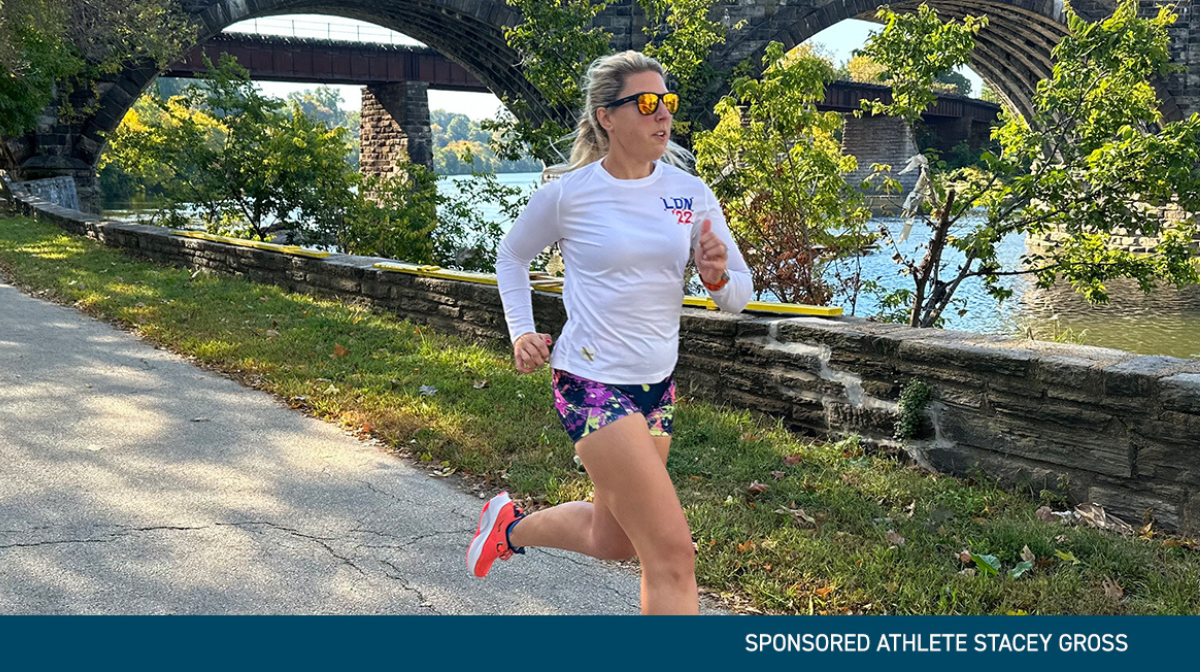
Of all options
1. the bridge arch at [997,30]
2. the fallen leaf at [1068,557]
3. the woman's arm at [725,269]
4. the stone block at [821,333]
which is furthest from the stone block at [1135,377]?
the bridge arch at [997,30]

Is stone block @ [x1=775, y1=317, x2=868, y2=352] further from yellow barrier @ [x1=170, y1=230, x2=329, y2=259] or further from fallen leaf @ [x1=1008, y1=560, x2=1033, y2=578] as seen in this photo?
yellow barrier @ [x1=170, y1=230, x2=329, y2=259]

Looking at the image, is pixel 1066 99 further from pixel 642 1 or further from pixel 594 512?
pixel 642 1

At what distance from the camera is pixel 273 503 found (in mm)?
4281

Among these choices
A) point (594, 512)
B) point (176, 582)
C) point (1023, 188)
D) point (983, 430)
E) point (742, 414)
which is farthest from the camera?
point (1023, 188)

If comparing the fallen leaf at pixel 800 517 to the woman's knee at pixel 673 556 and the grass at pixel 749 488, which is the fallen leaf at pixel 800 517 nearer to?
the grass at pixel 749 488

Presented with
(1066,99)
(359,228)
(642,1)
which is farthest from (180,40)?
(1066,99)

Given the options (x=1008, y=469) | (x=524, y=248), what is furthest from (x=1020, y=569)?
(x=524, y=248)

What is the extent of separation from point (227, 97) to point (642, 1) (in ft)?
19.9

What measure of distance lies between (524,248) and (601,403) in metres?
0.60

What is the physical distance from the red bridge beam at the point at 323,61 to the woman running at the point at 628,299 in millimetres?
33479

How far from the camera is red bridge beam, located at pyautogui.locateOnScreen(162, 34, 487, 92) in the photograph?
1361 inches

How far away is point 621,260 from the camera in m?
2.65

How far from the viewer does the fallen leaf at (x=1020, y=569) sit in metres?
3.49

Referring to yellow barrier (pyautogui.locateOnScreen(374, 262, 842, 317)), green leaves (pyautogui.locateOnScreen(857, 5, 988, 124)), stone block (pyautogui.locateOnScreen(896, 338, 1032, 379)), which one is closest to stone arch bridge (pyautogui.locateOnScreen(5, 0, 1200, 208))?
yellow barrier (pyautogui.locateOnScreen(374, 262, 842, 317))
